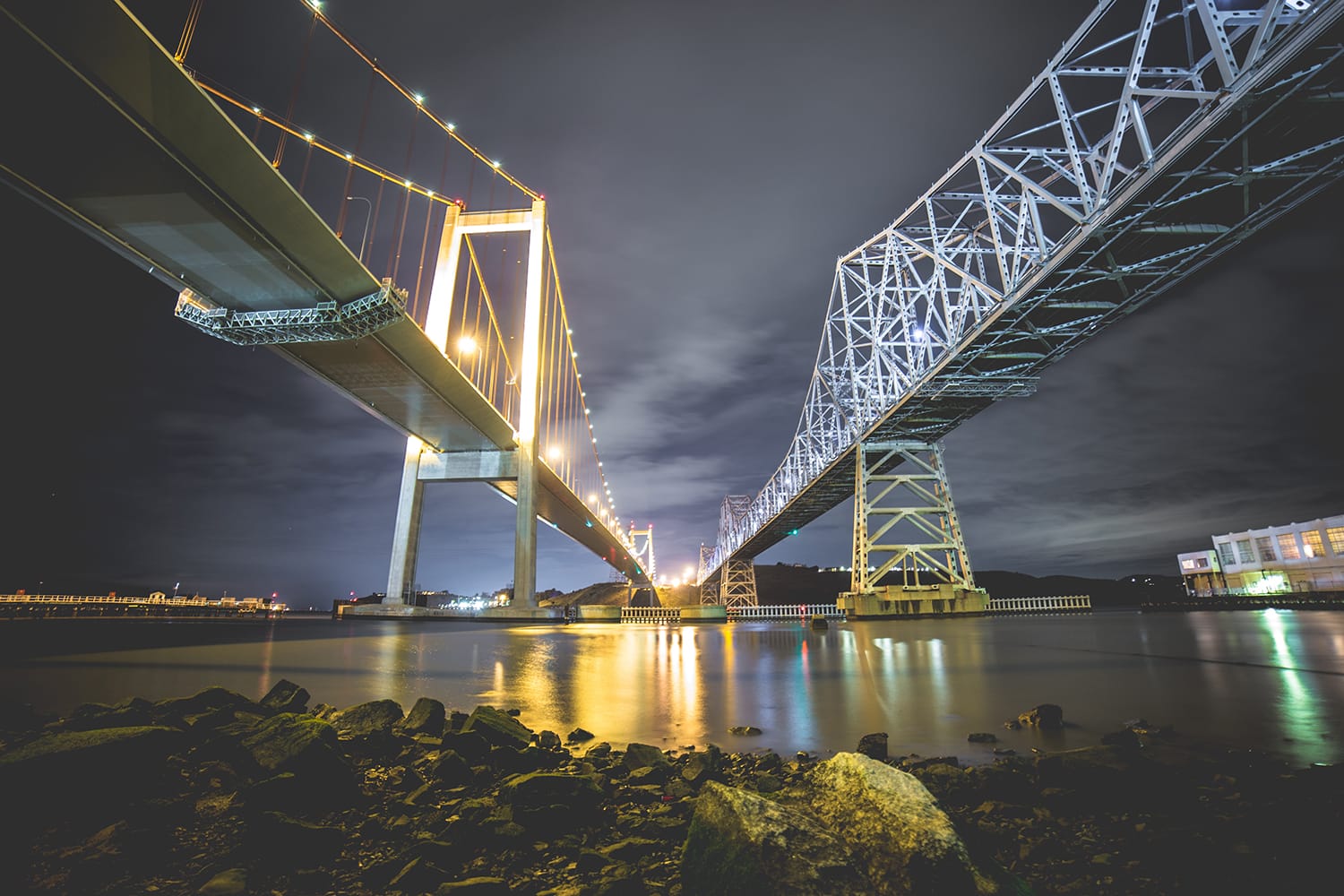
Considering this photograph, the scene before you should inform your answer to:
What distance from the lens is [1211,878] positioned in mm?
1592

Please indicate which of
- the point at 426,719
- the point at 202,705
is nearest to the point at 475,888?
the point at 426,719

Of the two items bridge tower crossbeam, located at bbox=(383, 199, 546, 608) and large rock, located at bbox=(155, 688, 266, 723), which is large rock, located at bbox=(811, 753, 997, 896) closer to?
large rock, located at bbox=(155, 688, 266, 723)

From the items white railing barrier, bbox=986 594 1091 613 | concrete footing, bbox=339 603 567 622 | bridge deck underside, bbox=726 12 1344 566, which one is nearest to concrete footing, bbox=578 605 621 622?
concrete footing, bbox=339 603 567 622

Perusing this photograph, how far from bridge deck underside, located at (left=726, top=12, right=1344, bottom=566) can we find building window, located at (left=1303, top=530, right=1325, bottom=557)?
3849 centimetres

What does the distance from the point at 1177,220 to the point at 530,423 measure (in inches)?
1076

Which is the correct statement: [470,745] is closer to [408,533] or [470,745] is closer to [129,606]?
[408,533]

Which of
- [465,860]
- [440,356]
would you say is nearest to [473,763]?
[465,860]

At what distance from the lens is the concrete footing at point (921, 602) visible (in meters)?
25.8

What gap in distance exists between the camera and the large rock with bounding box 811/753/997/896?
147 cm

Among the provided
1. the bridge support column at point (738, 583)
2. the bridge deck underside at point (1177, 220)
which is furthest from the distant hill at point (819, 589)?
the bridge deck underside at point (1177, 220)

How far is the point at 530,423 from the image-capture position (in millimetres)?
30766

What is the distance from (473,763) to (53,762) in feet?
5.36

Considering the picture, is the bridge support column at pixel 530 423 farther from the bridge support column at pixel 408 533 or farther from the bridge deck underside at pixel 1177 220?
the bridge deck underside at pixel 1177 220

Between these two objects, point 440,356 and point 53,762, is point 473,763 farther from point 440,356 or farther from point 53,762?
point 440,356
